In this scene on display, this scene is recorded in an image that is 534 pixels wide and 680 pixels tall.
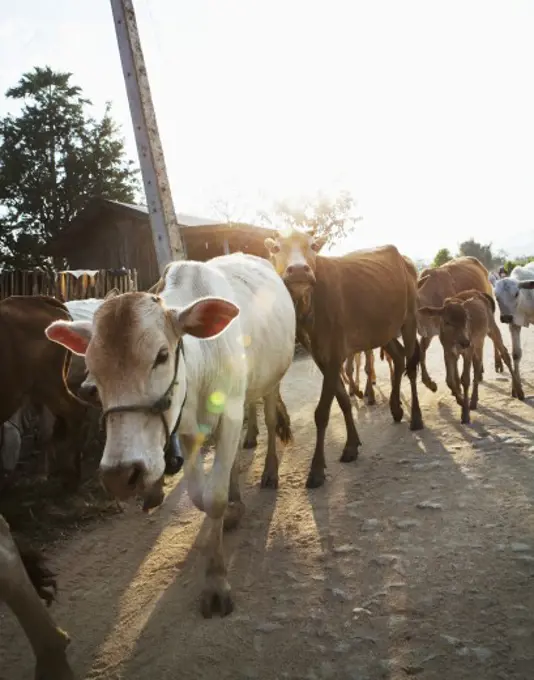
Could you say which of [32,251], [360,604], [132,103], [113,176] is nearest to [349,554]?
[360,604]

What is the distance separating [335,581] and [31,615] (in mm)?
1636

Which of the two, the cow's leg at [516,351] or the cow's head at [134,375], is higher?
the cow's head at [134,375]

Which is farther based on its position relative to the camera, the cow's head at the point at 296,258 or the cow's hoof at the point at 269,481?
the cow's head at the point at 296,258

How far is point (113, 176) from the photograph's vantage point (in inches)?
1325

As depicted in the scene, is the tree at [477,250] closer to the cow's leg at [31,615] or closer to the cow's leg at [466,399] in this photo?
the cow's leg at [466,399]

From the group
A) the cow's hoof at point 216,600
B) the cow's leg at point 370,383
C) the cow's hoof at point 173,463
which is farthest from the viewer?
the cow's leg at point 370,383

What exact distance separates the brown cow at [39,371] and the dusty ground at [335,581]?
0.96 m

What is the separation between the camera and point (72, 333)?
8.59ft

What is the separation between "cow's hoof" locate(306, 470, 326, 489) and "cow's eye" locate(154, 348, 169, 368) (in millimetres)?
2630

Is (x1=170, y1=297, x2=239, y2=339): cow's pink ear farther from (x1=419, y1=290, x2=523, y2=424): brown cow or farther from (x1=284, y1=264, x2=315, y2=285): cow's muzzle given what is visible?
(x1=419, y1=290, x2=523, y2=424): brown cow

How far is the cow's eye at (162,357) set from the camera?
2.44m

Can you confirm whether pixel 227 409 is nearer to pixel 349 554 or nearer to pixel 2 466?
pixel 349 554

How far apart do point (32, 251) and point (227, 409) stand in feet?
95.4

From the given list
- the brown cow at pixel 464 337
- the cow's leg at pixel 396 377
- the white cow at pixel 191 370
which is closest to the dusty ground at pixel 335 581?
the white cow at pixel 191 370
